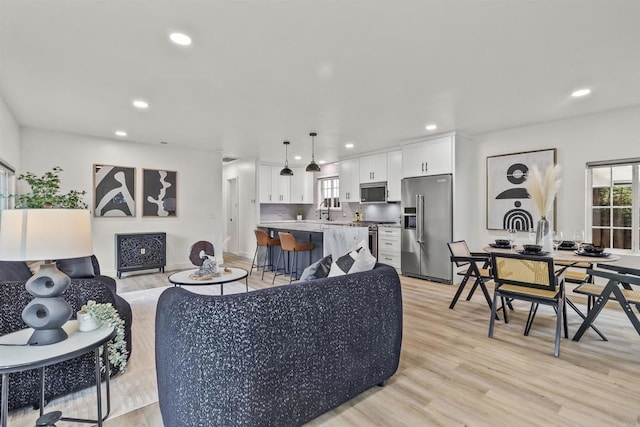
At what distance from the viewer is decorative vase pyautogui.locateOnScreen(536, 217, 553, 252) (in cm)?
317

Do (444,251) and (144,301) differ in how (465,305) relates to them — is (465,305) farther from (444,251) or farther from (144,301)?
(144,301)

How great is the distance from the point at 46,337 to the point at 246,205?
22.0 feet

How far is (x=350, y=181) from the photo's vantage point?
24.1 ft

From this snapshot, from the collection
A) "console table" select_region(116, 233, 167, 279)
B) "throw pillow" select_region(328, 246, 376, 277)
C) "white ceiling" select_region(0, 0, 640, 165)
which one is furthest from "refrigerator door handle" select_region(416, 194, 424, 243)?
"console table" select_region(116, 233, 167, 279)

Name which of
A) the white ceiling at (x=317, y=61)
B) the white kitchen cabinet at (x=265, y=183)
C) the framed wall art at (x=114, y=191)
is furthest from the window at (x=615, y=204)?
the framed wall art at (x=114, y=191)

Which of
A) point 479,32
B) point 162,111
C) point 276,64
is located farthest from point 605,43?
point 162,111

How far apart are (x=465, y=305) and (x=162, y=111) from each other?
4560 mm

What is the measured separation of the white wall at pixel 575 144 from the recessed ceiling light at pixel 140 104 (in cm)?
505

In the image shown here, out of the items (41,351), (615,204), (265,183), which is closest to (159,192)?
(265,183)

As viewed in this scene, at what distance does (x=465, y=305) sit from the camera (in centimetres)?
400

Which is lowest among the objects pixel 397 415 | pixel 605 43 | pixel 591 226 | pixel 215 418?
pixel 397 415

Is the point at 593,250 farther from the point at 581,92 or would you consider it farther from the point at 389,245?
the point at 389,245

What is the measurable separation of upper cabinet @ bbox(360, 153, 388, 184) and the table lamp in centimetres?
570

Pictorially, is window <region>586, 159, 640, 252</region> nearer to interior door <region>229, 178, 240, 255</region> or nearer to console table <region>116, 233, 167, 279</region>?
console table <region>116, 233, 167, 279</region>
